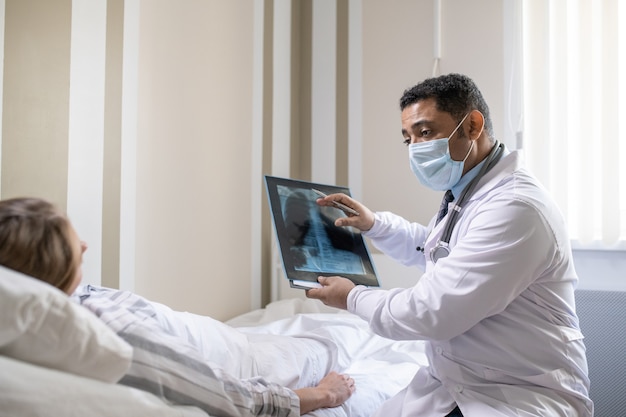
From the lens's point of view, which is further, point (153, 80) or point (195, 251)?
point (195, 251)

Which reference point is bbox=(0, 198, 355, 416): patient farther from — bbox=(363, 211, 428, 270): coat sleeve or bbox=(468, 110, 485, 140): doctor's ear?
bbox=(468, 110, 485, 140): doctor's ear

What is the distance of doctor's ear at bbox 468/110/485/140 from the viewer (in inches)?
52.4

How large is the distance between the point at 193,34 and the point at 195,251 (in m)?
0.85

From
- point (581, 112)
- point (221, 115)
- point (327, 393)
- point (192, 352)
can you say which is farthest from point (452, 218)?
point (581, 112)

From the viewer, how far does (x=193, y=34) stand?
2.06m

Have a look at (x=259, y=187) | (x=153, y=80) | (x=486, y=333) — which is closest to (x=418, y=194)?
(x=259, y=187)

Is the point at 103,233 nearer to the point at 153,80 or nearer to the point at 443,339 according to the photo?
the point at 153,80

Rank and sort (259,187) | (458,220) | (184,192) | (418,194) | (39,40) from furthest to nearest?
(418,194) → (259,187) → (184,192) → (39,40) → (458,220)

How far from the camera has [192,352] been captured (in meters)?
0.83

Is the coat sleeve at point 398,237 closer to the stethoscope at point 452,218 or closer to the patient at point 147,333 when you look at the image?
the stethoscope at point 452,218

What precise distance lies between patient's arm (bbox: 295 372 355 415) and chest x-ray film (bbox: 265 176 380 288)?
24 centimetres

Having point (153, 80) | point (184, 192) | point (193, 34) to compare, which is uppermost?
point (193, 34)

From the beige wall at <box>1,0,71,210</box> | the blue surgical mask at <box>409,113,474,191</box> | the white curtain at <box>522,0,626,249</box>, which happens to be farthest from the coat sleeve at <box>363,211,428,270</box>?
the white curtain at <box>522,0,626,249</box>

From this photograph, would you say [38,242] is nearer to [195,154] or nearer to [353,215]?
[353,215]
